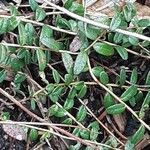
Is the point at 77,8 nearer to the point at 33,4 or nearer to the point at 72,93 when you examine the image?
the point at 33,4

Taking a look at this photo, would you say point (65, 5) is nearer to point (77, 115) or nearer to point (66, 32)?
point (66, 32)

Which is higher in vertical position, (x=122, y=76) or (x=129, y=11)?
(x=129, y=11)

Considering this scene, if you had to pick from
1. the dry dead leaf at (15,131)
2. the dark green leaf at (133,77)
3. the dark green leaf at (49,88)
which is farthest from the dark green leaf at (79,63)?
the dry dead leaf at (15,131)

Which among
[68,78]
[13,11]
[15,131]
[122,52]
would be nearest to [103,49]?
[122,52]

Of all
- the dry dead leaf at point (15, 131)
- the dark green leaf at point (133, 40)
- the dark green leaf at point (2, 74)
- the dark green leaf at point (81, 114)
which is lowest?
the dry dead leaf at point (15, 131)

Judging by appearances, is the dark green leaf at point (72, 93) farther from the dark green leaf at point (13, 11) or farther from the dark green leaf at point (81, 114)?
the dark green leaf at point (13, 11)

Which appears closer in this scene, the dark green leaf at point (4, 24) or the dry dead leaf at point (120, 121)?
the dark green leaf at point (4, 24)

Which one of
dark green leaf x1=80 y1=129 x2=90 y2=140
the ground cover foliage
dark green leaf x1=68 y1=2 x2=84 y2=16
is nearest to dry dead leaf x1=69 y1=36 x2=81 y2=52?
the ground cover foliage

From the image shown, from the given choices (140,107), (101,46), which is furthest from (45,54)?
(140,107)
